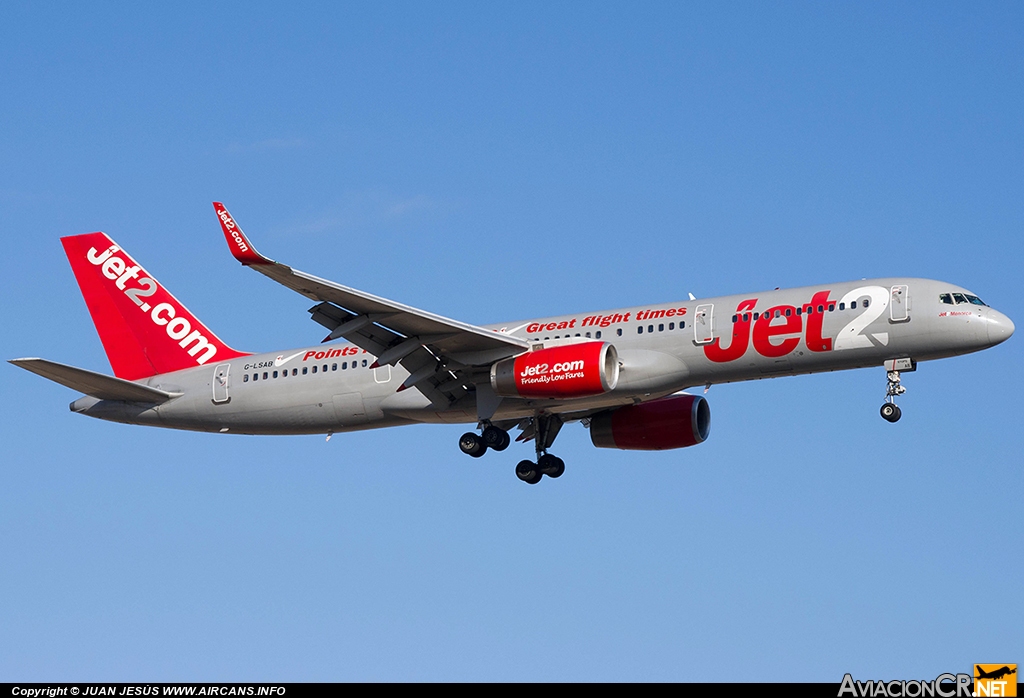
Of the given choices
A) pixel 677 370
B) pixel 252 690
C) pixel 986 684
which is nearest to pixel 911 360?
pixel 677 370

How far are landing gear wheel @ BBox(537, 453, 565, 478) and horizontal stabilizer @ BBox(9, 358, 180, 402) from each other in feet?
37.3

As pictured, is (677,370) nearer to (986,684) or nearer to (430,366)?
(430,366)

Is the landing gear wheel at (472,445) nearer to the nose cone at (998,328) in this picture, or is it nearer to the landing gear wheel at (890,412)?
the landing gear wheel at (890,412)

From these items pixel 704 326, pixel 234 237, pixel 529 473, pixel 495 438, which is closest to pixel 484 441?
pixel 495 438

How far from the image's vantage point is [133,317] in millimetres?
47531

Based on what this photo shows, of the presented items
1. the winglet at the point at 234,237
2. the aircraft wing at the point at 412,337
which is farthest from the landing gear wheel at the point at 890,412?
the winglet at the point at 234,237

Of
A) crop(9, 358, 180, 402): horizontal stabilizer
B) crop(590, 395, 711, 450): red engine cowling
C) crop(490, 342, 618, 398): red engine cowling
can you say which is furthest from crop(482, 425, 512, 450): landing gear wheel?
crop(9, 358, 180, 402): horizontal stabilizer

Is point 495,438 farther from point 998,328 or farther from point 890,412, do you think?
point 998,328

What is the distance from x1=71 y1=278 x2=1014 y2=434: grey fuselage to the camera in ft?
126

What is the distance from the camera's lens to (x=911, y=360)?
127 ft

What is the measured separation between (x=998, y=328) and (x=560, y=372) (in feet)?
37.5

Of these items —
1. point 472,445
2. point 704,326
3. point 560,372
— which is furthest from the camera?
point 472,445

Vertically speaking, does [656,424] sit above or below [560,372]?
above

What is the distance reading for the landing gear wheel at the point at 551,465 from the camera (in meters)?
44.9
